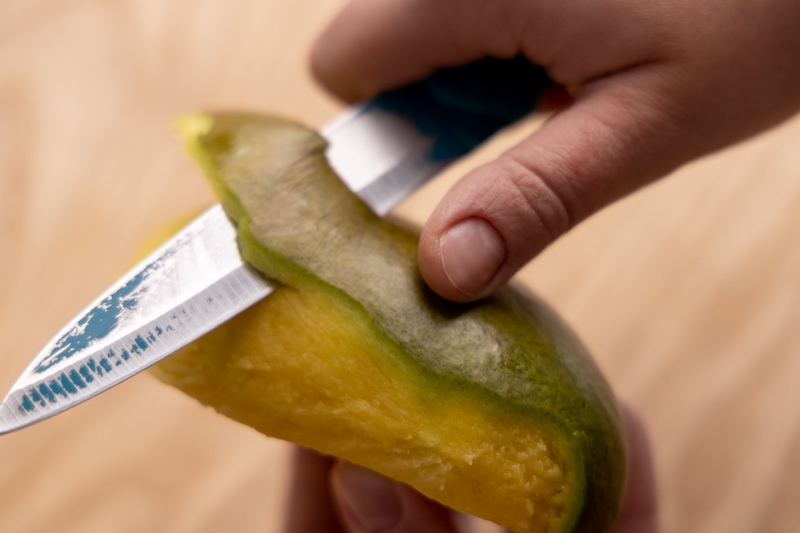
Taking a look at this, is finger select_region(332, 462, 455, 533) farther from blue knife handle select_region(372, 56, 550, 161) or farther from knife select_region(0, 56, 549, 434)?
blue knife handle select_region(372, 56, 550, 161)

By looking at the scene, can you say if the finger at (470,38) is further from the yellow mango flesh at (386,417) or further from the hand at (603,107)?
the yellow mango flesh at (386,417)

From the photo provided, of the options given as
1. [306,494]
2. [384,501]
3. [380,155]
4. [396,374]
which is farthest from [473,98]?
[306,494]

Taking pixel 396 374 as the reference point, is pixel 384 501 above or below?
below

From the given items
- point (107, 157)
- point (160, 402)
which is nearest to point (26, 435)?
point (160, 402)

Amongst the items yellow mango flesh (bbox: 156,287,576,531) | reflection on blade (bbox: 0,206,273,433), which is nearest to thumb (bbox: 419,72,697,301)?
yellow mango flesh (bbox: 156,287,576,531)

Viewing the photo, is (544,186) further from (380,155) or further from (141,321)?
(141,321)

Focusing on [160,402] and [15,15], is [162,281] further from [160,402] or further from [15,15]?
[15,15]
